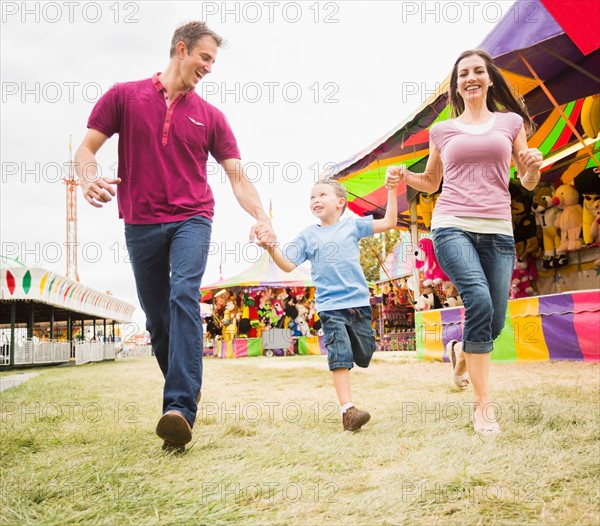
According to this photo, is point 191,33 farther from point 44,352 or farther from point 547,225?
point 44,352

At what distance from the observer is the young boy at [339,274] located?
9.35 ft

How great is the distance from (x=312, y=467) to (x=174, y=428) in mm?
543

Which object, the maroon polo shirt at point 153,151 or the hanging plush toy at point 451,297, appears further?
the hanging plush toy at point 451,297

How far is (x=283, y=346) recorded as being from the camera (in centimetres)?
1639

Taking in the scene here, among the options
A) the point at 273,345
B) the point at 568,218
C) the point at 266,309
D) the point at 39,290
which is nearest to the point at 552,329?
the point at 568,218

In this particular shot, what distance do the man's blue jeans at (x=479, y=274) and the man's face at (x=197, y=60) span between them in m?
1.32

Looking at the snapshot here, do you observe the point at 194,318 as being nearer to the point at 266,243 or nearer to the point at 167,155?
the point at 266,243

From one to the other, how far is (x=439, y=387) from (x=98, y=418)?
2396mm

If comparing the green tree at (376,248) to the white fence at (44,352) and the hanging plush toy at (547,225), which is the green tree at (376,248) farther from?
the hanging plush toy at (547,225)

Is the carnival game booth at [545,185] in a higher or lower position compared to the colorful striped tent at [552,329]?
higher

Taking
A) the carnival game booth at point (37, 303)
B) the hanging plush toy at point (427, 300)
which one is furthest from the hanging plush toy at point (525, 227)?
the carnival game booth at point (37, 303)

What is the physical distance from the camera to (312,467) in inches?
69.4

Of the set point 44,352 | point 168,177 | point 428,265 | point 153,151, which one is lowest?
point 44,352

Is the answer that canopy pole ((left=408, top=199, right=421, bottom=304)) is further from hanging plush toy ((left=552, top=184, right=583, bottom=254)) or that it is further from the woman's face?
the woman's face
